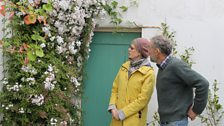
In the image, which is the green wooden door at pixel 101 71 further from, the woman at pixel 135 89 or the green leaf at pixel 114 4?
the woman at pixel 135 89

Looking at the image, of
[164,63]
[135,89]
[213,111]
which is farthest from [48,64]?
[213,111]

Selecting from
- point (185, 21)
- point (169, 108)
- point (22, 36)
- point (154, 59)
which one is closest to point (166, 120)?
point (169, 108)

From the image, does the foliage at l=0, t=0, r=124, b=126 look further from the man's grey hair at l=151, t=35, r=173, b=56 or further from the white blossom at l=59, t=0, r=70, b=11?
the man's grey hair at l=151, t=35, r=173, b=56

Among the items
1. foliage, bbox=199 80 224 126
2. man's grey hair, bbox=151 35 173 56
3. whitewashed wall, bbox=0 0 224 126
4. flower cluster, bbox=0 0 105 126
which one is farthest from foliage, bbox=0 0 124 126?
foliage, bbox=199 80 224 126

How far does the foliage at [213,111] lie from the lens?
4.59 m

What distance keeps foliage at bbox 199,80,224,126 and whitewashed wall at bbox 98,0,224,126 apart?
0.19ft

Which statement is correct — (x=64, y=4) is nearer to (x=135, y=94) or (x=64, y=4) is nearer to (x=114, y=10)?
(x=114, y=10)

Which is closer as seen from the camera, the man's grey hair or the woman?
the man's grey hair

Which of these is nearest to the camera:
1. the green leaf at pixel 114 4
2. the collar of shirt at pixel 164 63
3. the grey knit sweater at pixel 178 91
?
the grey knit sweater at pixel 178 91

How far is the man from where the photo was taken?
351cm

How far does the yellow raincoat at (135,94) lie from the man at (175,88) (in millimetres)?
476

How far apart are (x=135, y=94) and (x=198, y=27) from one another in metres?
1.13

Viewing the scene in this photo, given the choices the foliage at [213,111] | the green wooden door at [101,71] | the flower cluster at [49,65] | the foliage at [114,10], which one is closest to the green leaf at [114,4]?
the foliage at [114,10]

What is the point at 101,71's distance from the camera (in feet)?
17.0
